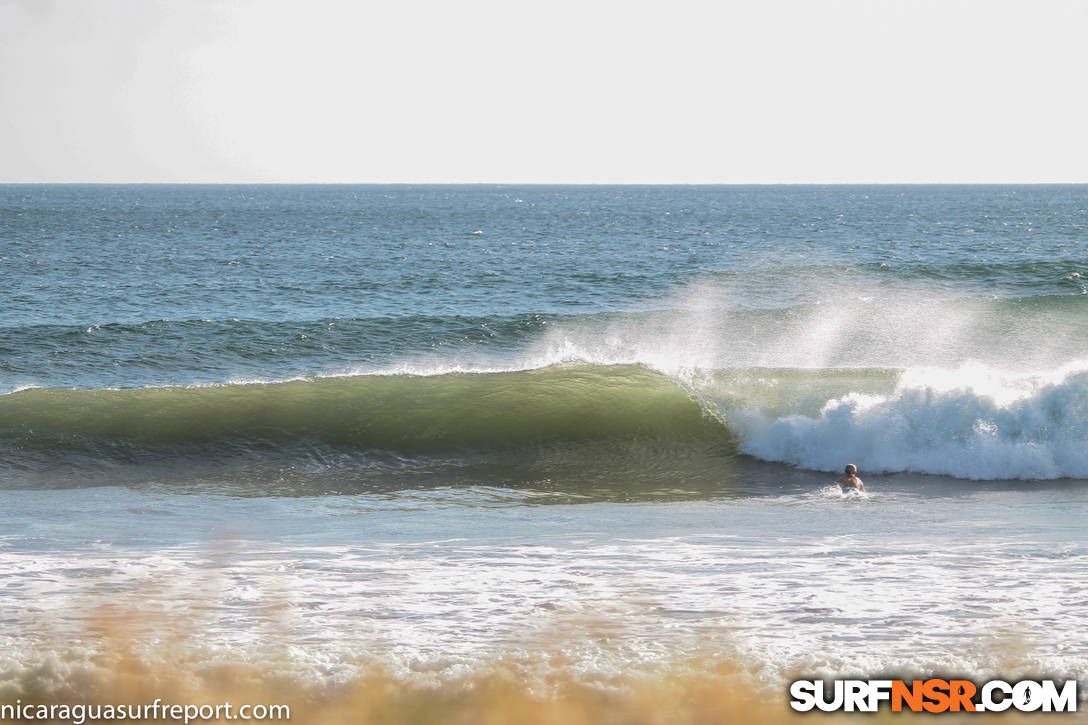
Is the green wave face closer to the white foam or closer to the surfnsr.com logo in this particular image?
the white foam

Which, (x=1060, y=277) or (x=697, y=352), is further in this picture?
(x=1060, y=277)

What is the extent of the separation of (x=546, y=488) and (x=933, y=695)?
25.0 ft

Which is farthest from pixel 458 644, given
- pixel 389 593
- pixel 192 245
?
pixel 192 245

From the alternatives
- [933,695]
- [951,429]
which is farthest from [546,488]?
[933,695]

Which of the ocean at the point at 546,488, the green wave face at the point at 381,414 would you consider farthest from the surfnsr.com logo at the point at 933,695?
the green wave face at the point at 381,414

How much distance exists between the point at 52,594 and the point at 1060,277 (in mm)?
37482

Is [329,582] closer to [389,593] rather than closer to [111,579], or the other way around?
[389,593]

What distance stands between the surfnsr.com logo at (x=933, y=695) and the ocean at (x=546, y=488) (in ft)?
0.61

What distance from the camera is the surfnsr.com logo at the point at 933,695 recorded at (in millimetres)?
5891

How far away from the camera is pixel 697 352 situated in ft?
89.6

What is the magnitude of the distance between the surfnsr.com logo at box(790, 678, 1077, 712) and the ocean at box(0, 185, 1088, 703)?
0.18m

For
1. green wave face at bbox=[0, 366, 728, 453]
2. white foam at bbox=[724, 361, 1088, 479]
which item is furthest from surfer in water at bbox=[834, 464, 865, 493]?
Answer: green wave face at bbox=[0, 366, 728, 453]

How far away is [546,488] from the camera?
13352 mm

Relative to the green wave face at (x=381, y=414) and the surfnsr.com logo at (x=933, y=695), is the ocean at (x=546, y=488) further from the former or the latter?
the surfnsr.com logo at (x=933, y=695)
